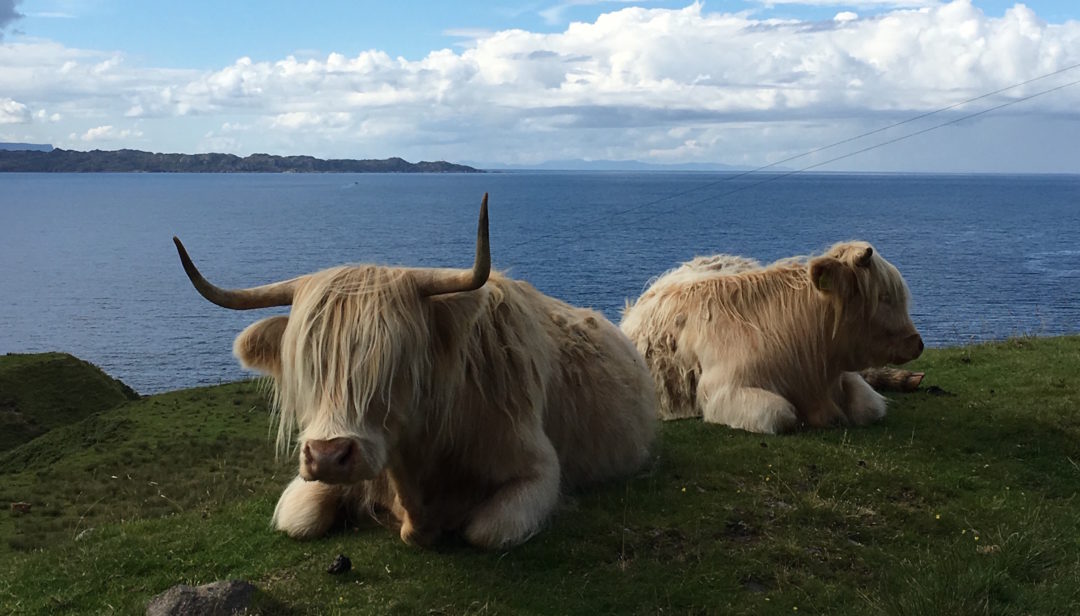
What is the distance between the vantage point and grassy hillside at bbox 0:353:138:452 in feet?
62.9

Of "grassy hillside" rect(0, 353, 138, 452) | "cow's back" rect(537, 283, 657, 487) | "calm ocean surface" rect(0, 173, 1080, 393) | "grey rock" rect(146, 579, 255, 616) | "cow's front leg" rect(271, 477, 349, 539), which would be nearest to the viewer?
"grey rock" rect(146, 579, 255, 616)

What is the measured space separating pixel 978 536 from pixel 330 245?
74.4m

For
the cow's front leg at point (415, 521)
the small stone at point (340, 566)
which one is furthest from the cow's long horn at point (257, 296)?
the small stone at point (340, 566)

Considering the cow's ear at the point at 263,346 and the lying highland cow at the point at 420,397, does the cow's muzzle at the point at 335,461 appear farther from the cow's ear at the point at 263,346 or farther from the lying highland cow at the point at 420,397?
the cow's ear at the point at 263,346

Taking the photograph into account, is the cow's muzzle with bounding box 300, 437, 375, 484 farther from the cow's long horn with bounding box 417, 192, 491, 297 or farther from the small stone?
the cow's long horn with bounding box 417, 192, 491, 297

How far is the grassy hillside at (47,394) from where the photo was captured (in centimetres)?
1917

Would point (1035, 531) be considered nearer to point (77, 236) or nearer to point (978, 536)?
point (978, 536)

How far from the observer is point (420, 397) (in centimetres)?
505

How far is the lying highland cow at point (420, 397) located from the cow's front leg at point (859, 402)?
11.5 feet

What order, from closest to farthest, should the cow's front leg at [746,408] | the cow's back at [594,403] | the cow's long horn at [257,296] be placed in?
the cow's long horn at [257,296]
the cow's back at [594,403]
the cow's front leg at [746,408]

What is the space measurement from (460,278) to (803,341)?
510 cm

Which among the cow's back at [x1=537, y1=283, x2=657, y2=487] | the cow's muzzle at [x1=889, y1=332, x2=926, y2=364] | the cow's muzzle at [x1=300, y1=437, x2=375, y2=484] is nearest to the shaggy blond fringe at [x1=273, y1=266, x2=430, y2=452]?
the cow's muzzle at [x1=300, y1=437, x2=375, y2=484]

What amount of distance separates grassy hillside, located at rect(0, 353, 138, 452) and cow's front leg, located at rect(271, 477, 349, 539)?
15.0m

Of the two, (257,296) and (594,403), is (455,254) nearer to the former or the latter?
(594,403)
